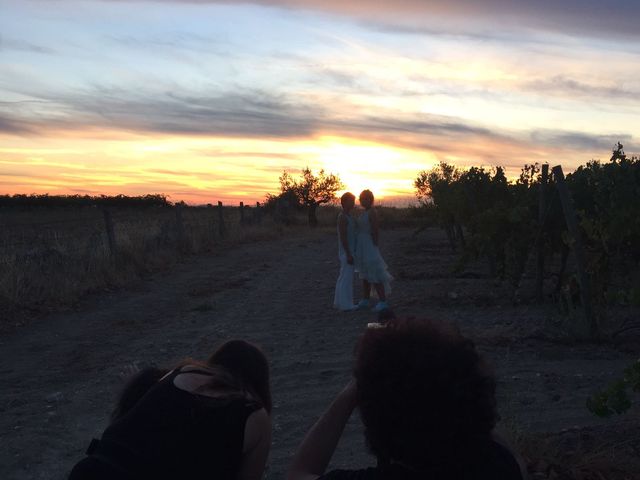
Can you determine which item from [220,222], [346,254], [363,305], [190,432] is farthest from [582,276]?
[220,222]

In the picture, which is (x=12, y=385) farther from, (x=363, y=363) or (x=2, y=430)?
(x=363, y=363)

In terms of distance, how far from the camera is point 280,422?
18.2ft

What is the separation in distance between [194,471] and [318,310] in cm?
835

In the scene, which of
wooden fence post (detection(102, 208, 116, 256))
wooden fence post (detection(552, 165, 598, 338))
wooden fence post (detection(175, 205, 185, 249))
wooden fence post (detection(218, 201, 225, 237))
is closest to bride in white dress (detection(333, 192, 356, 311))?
wooden fence post (detection(552, 165, 598, 338))

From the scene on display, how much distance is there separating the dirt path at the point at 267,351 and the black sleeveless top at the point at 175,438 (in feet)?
6.82

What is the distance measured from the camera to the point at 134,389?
2.88 meters

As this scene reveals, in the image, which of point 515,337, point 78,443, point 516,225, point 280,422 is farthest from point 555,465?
point 516,225

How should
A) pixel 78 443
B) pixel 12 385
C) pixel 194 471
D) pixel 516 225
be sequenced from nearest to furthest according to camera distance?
pixel 194 471 < pixel 78 443 < pixel 12 385 < pixel 516 225

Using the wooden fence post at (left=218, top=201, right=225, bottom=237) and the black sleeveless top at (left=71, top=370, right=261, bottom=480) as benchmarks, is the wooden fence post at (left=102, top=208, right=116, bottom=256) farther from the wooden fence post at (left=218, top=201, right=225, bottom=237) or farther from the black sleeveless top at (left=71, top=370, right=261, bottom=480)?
the black sleeveless top at (left=71, top=370, right=261, bottom=480)

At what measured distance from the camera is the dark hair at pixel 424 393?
1793mm

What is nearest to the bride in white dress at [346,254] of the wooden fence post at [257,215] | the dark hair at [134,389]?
the dark hair at [134,389]

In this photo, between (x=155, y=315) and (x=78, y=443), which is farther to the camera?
(x=155, y=315)

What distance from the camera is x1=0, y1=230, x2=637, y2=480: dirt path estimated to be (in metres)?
5.36

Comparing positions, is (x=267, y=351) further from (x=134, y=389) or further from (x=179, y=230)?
(x=179, y=230)
